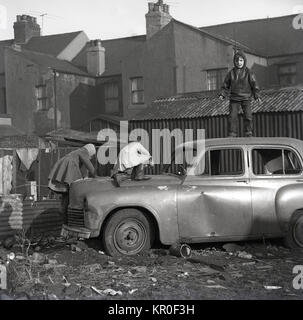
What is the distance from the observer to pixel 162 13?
102 ft

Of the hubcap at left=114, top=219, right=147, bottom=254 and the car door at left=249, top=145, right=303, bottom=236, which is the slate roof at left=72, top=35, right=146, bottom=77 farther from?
the hubcap at left=114, top=219, right=147, bottom=254

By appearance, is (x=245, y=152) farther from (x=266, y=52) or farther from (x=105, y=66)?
(x=105, y=66)

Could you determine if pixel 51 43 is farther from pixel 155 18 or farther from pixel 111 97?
pixel 155 18

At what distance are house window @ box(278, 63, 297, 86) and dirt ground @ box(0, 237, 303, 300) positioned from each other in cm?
2396

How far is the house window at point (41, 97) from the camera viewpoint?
114 ft

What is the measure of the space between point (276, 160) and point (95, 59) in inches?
1175

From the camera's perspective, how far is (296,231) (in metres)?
7.88

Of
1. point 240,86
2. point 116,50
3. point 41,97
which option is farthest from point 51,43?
point 240,86

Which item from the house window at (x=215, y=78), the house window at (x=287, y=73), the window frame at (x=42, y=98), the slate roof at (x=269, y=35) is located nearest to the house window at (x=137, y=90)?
the house window at (x=215, y=78)

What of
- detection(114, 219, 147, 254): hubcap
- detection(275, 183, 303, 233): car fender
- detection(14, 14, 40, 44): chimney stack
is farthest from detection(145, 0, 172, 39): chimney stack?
detection(114, 219, 147, 254): hubcap

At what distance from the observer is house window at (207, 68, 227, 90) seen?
2941 centimetres

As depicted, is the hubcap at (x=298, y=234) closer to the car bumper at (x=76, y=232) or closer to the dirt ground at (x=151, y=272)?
the dirt ground at (x=151, y=272)
